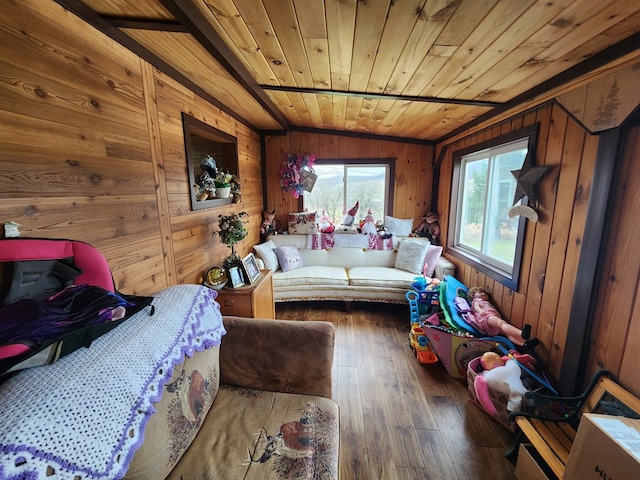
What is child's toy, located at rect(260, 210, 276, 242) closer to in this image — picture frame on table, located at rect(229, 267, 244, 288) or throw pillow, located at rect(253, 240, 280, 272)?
throw pillow, located at rect(253, 240, 280, 272)

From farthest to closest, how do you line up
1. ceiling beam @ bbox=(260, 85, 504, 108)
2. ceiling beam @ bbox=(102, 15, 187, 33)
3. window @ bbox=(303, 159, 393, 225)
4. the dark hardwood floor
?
window @ bbox=(303, 159, 393, 225) → ceiling beam @ bbox=(260, 85, 504, 108) → the dark hardwood floor → ceiling beam @ bbox=(102, 15, 187, 33)

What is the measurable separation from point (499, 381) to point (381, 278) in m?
1.58

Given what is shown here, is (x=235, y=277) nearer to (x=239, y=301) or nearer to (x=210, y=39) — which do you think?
(x=239, y=301)

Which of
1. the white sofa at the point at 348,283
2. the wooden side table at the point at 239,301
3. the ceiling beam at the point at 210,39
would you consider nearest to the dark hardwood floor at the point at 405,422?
A: the white sofa at the point at 348,283

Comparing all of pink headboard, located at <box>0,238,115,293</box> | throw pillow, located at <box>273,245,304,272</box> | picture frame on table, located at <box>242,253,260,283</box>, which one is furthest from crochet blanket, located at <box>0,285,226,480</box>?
throw pillow, located at <box>273,245,304,272</box>

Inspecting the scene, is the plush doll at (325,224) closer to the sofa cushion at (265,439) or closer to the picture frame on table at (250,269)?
the picture frame on table at (250,269)

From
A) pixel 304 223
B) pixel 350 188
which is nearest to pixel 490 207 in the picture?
pixel 350 188

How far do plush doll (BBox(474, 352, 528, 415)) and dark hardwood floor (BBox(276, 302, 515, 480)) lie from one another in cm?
17

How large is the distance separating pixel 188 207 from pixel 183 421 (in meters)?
1.41

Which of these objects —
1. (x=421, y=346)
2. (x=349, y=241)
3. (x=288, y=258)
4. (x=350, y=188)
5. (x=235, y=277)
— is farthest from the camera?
(x=350, y=188)

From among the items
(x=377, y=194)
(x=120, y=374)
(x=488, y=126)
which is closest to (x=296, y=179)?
(x=377, y=194)

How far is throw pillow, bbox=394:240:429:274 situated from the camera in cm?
324

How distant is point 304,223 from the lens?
3.74 meters

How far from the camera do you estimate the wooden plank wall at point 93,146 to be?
0.93 metres
